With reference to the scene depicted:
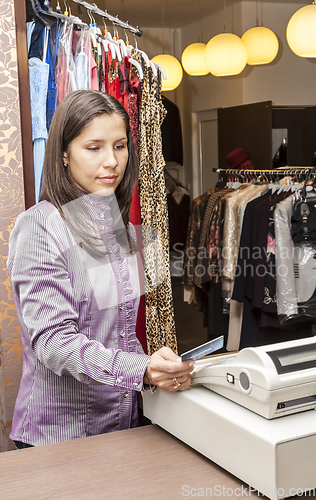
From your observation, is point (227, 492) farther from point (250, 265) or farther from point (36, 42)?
point (250, 265)

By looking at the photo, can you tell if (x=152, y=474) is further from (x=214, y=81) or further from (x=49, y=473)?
(x=214, y=81)

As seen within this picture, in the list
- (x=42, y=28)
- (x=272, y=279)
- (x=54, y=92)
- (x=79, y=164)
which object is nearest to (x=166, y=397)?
(x=79, y=164)

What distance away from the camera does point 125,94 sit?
247 centimetres

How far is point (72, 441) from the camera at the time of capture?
1.20 meters

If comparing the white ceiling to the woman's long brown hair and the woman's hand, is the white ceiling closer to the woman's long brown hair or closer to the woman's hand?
the woman's long brown hair

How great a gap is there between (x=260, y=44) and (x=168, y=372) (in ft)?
10.7

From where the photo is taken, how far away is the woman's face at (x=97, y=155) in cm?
131

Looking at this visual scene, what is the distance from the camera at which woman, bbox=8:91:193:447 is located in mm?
1130

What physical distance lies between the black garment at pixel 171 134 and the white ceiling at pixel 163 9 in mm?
997

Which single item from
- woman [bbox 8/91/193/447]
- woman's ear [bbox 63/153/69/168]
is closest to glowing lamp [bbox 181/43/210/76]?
woman [bbox 8/91/193/447]

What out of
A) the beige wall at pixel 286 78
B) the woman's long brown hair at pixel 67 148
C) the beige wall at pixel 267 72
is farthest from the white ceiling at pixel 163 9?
the woman's long brown hair at pixel 67 148

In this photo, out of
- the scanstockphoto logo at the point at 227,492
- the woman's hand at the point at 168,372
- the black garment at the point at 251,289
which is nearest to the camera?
the scanstockphoto logo at the point at 227,492

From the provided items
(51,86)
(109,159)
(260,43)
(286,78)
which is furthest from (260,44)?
(109,159)

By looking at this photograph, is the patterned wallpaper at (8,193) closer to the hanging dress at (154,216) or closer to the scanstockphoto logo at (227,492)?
the hanging dress at (154,216)
